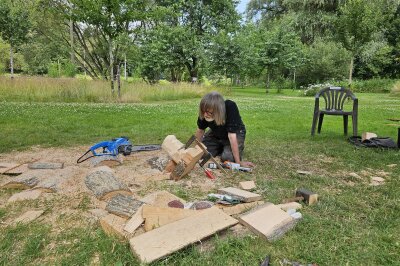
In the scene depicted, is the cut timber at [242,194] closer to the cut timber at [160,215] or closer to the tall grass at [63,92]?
the cut timber at [160,215]

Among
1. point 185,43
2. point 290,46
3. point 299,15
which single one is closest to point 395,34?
point 299,15

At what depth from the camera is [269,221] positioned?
2324 mm

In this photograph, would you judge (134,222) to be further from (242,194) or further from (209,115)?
(209,115)

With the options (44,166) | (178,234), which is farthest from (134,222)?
(44,166)

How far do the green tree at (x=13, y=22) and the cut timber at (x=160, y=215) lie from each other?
1625cm

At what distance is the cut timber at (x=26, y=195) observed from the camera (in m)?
2.85

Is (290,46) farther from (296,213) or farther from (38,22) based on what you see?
(296,213)

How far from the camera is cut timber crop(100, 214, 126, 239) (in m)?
2.21

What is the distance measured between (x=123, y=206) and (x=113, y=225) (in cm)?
27

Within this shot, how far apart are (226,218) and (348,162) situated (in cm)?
272

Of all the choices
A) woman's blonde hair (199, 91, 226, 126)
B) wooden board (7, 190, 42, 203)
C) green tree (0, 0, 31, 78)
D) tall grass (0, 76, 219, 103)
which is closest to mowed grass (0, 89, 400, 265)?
wooden board (7, 190, 42, 203)

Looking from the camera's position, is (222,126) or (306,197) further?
(222,126)

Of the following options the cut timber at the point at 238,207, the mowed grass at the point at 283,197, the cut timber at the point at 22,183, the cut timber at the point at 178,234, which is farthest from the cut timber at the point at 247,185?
the cut timber at the point at 22,183

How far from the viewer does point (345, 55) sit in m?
25.8
